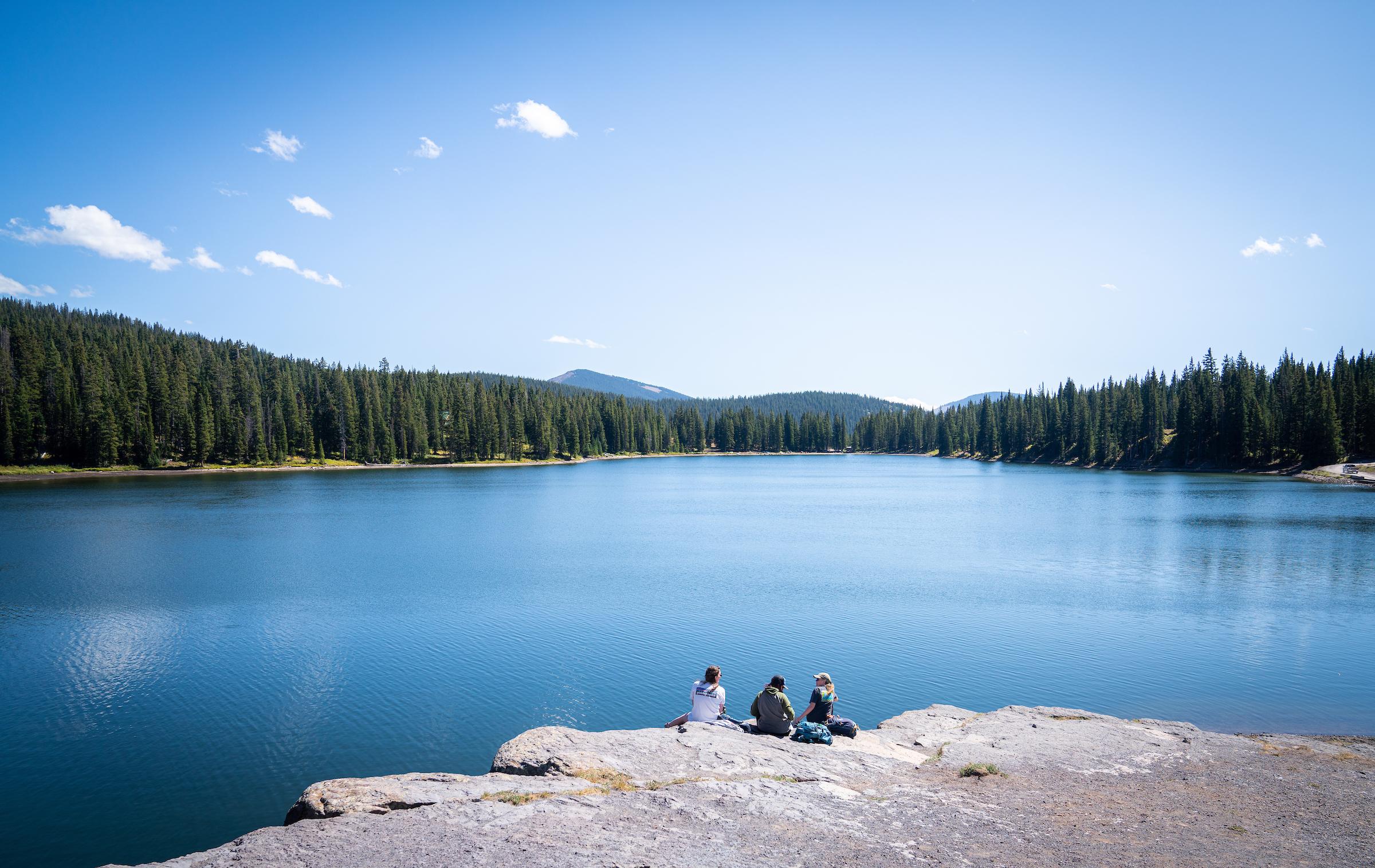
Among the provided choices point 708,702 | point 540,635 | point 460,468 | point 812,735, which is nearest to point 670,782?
point 708,702

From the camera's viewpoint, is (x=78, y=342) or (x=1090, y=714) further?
(x=78, y=342)

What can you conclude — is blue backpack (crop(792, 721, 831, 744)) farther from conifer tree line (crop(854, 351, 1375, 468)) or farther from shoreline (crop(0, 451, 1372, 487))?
conifer tree line (crop(854, 351, 1375, 468))

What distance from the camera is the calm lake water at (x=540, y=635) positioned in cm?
1527

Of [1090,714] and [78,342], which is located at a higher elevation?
[78,342]

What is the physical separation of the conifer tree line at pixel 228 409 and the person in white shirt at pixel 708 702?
11442cm

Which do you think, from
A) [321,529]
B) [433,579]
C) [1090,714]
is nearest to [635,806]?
[1090,714]

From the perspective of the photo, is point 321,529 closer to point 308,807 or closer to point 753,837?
point 308,807

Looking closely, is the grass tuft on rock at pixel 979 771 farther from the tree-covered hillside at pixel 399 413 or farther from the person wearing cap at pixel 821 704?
the tree-covered hillside at pixel 399 413

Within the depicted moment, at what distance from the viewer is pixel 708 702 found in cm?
1516

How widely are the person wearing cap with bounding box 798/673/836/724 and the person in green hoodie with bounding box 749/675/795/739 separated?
0.48m

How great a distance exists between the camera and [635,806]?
10523 mm

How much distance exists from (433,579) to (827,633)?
19.0 meters

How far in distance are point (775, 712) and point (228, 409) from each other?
400 feet

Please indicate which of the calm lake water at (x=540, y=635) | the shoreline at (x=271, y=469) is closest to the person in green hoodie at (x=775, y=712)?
the calm lake water at (x=540, y=635)
